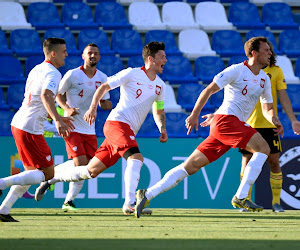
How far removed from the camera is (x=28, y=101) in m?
6.80

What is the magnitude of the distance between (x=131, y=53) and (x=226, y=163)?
12.1 ft

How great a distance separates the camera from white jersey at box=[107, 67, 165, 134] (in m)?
7.36

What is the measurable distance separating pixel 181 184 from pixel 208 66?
3.52m

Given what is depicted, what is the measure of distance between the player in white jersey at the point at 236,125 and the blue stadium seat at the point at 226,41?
5.76 m

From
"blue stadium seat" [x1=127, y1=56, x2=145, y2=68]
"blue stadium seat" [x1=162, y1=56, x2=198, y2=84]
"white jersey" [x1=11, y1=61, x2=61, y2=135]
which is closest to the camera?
"white jersey" [x1=11, y1=61, x2=61, y2=135]

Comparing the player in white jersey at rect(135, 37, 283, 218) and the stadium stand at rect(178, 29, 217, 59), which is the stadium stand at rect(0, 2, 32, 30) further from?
the player in white jersey at rect(135, 37, 283, 218)

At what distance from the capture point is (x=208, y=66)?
1259cm

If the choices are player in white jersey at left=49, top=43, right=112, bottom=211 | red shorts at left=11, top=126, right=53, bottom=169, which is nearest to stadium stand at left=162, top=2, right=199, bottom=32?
player in white jersey at left=49, top=43, right=112, bottom=211

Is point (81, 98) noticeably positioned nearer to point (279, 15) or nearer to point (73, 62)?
point (73, 62)

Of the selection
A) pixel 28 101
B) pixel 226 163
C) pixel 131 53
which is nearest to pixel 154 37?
pixel 131 53

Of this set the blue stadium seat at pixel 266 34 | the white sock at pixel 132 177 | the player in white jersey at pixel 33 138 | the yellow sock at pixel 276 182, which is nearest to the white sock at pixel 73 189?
the white sock at pixel 132 177

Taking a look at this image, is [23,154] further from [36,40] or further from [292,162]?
[36,40]
